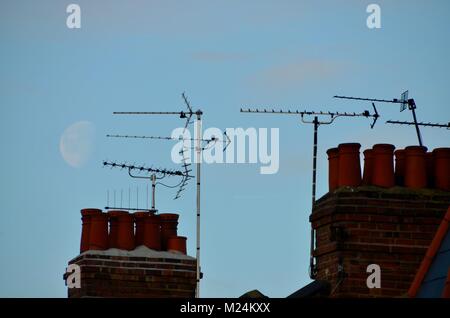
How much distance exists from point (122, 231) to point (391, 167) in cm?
662

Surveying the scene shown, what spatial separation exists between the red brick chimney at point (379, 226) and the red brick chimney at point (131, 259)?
15.6 feet

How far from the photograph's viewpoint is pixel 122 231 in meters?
32.2

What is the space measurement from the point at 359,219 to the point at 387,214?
0.51 meters

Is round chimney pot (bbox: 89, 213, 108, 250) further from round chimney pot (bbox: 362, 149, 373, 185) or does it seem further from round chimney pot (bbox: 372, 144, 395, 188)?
round chimney pot (bbox: 372, 144, 395, 188)

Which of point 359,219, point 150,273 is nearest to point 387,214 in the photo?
point 359,219

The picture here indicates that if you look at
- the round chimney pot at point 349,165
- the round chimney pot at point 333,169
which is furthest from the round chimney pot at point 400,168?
the round chimney pot at point 333,169

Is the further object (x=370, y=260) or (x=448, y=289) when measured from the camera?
(x=370, y=260)

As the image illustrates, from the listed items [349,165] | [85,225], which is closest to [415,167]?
[349,165]

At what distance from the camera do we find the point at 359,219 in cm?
2778

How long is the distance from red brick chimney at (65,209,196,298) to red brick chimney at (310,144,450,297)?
15.6ft

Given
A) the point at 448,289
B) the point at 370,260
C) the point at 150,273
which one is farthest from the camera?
the point at 150,273

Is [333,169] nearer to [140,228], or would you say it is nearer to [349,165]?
[349,165]
